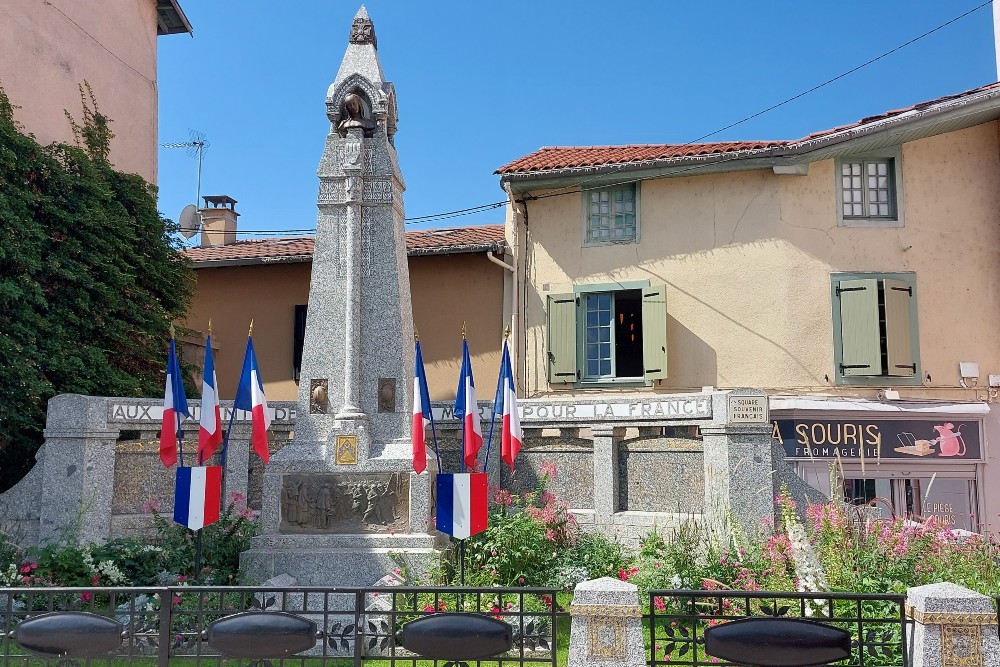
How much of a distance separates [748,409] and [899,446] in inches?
224

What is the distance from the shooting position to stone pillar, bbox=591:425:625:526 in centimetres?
1134

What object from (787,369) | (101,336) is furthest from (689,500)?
(101,336)

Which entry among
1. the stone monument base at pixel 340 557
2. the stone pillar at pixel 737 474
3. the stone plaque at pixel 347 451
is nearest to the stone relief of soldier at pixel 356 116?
the stone plaque at pixel 347 451

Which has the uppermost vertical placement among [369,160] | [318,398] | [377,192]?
[369,160]

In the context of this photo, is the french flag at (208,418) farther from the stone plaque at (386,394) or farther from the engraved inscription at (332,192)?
the engraved inscription at (332,192)

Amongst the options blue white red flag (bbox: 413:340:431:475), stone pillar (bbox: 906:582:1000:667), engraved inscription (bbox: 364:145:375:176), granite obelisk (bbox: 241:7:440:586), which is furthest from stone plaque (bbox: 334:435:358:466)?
stone pillar (bbox: 906:582:1000:667)

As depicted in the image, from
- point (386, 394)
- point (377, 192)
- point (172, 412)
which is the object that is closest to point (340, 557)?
point (386, 394)

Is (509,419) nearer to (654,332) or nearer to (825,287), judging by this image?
(654,332)

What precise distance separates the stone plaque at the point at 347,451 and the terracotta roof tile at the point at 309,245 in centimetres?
700

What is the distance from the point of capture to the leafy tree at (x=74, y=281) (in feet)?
39.1

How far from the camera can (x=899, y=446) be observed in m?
14.8

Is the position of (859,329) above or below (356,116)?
below

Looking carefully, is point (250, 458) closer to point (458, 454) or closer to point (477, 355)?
point (458, 454)

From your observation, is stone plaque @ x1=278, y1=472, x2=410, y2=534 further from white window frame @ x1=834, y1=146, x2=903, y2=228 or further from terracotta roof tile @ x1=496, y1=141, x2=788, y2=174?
white window frame @ x1=834, y1=146, x2=903, y2=228
